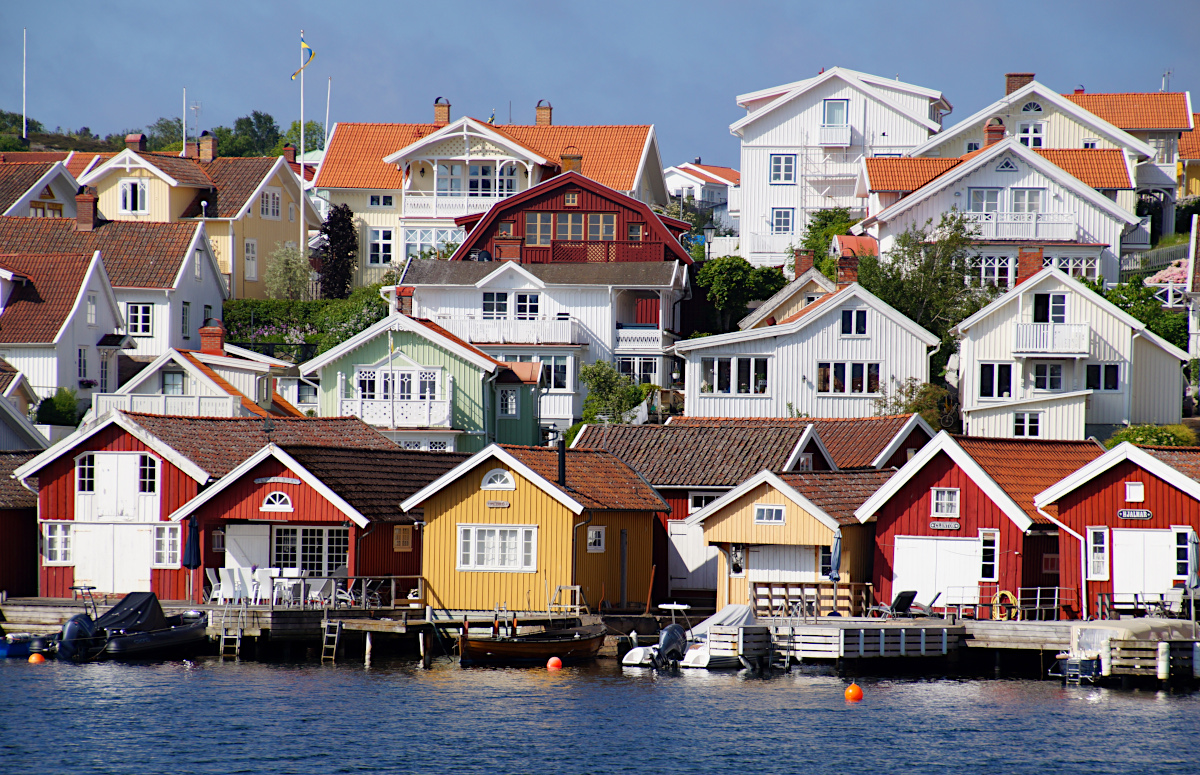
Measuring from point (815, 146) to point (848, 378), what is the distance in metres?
20.2

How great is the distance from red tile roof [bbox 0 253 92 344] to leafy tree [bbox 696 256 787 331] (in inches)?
1022

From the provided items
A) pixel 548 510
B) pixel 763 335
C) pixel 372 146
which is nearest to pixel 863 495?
pixel 548 510

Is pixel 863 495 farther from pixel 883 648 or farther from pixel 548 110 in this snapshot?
pixel 548 110

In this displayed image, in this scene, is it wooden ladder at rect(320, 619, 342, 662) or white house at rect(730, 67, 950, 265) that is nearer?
→ wooden ladder at rect(320, 619, 342, 662)

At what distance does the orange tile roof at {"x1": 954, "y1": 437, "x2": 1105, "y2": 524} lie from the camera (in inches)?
1500

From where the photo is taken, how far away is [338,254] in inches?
2793

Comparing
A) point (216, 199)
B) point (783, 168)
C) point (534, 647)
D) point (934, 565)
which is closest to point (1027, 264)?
point (934, 565)

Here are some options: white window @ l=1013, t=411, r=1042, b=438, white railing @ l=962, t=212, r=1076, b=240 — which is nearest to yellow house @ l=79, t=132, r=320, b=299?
white railing @ l=962, t=212, r=1076, b=240

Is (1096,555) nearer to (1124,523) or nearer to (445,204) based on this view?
(1124,523)

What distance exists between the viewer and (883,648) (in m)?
35.2

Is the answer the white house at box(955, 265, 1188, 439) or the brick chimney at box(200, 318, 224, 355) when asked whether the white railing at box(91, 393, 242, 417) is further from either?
the white house at box(955, 265, 1188, 439)

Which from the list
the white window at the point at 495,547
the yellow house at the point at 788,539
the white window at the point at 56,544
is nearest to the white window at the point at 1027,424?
the yellow house at the point at 788,539

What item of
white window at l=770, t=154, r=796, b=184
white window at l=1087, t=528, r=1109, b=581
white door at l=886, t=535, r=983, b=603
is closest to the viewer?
white window at l=1087, t=528, r=1109, b=581

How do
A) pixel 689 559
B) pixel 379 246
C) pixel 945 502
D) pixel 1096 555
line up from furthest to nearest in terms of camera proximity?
pixel 379 246
pixel 689 559
pixel 945 502
pixel 1096 555
